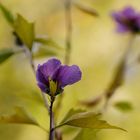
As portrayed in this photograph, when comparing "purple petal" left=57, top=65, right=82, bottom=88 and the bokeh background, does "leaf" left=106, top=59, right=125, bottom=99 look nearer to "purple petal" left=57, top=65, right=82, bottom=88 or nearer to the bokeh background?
the bokeh background

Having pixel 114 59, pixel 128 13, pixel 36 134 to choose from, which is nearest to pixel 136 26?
pixel 128 13

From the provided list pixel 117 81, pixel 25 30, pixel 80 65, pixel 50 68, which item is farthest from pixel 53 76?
pixel 80 65

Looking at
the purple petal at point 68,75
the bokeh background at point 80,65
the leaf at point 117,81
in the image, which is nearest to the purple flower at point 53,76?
the purple petal at point 68,75

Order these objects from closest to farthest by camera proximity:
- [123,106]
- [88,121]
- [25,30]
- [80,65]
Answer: [88,121] → [25,30] → [123,106] → [80,65]

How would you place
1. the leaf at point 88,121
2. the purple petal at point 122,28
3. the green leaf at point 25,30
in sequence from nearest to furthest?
1. the leaf at point 88,121
2. the green leaf at point 25,30
3. the purple petal at point 122,28

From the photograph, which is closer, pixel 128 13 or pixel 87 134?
pixel 87 134

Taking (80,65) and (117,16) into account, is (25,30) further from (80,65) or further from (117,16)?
(80,65)

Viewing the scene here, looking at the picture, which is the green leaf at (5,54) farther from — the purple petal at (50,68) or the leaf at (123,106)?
the leaf at (123,106)

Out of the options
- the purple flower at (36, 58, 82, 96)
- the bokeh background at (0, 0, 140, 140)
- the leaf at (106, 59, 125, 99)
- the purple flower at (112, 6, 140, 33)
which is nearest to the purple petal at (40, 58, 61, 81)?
the purple flower at (36, 58, 82, 96)

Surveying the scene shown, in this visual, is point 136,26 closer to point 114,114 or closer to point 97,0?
point 114,114
